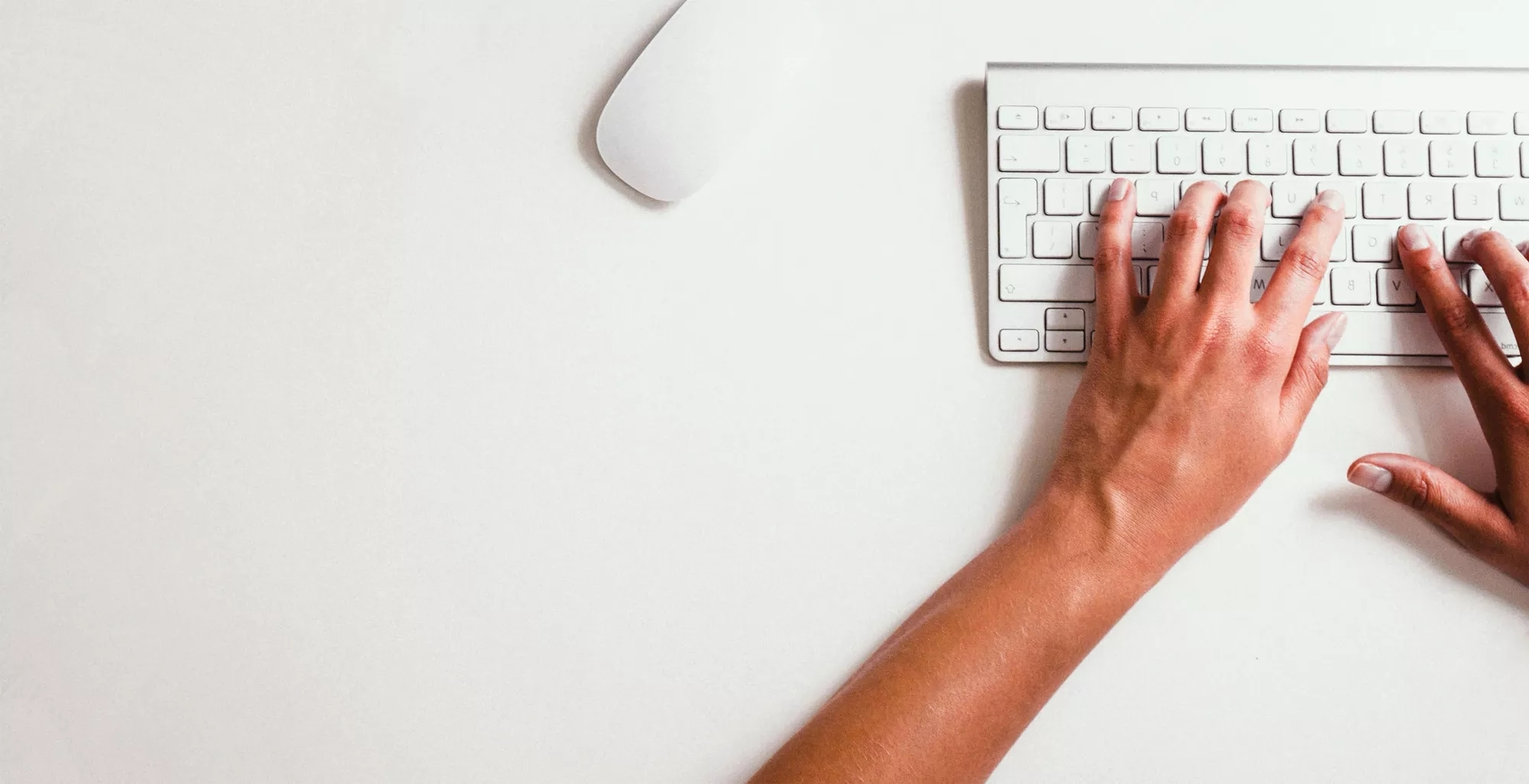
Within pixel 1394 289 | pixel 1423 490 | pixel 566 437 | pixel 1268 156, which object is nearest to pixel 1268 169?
pixel 1268 156

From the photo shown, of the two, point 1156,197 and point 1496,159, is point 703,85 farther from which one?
point 1496,159

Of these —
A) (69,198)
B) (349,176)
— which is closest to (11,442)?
(69,198)

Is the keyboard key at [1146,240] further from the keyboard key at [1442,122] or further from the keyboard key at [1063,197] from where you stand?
the keyboard key at [1442,122]

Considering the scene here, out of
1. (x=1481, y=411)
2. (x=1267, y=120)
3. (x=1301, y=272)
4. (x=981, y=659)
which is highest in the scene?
(x=1267, y=120)

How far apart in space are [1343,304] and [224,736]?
2.67 feet

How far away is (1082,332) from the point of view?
59cm

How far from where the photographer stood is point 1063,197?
23.0 inches

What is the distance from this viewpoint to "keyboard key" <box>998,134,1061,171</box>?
586mm

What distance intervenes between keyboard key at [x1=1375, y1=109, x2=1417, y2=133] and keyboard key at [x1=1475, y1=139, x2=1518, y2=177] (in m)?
0.04

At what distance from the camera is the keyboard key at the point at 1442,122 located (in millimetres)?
576

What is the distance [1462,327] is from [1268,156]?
16 cm

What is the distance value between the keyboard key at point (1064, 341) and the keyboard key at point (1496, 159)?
11.1 inches

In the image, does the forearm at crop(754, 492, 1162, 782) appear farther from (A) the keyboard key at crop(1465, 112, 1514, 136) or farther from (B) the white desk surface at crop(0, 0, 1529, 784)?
(A) the keyboard key at crop(1465, 112, 1514, 136)

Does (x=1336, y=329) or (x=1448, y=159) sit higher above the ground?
(x=1448, y=159)
